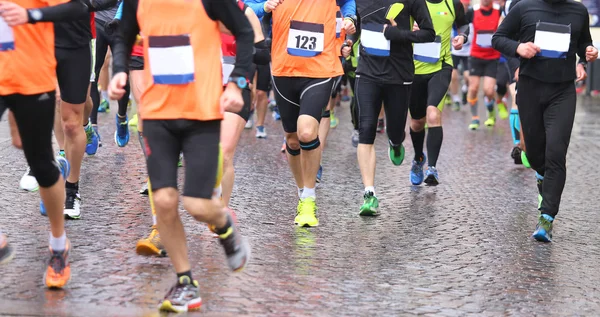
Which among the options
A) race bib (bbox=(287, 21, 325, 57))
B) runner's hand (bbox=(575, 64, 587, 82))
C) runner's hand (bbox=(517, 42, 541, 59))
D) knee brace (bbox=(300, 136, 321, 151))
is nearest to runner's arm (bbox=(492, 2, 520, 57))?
runner's hand (bbox=(517, 42, 541, 59))

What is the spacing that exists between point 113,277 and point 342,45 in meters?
4.14

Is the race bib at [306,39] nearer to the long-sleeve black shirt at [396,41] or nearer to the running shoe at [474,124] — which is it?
the long-sleeve black shirt at [396,41]

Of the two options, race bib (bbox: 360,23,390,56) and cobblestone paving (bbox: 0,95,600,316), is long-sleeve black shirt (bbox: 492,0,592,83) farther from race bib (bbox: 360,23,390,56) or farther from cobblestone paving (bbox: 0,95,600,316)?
cobblestone paving (bbox: 0,95,600,316)

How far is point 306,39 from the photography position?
8.47 m

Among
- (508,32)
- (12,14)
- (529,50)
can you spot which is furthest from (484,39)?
(12,14)

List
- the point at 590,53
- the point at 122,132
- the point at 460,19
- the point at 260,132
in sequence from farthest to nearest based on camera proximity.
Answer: the point at 260,132 → the point at 122,132 → the point at 460,19 → the point at 590,53

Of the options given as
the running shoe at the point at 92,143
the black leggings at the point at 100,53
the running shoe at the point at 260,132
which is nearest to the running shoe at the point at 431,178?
the black leggings at the point at 100,53

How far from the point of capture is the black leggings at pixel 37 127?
5953 mm

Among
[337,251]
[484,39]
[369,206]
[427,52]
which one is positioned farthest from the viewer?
[484,39]

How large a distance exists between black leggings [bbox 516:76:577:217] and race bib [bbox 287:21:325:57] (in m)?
1.61

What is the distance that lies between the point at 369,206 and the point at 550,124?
165 centimetres

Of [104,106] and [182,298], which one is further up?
[182,298]

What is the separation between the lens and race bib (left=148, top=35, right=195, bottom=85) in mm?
5637

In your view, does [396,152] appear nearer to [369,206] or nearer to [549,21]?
[369,206]
